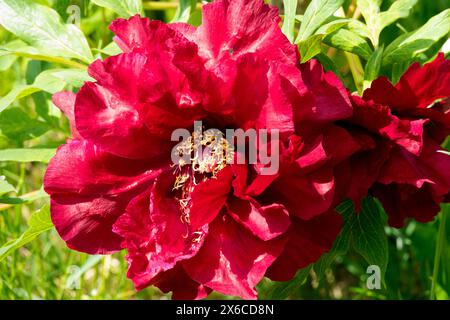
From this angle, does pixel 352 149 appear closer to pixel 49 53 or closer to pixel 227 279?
pixel 227 279

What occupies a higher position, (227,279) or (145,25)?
(145,25)

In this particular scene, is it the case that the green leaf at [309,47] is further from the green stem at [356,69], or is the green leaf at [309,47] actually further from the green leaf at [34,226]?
the green leaf at [34,226]

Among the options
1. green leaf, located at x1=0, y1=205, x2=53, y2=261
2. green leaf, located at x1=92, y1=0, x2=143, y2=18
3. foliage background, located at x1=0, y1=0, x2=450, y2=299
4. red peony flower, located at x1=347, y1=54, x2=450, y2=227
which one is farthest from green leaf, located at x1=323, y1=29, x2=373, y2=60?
green leaf, located at x1=0, y1=205, x2=53, y2=261

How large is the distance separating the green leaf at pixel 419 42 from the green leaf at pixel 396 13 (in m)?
0.04

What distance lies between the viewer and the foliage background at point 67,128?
2.31 ft

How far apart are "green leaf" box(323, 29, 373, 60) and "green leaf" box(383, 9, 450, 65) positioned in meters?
0.03

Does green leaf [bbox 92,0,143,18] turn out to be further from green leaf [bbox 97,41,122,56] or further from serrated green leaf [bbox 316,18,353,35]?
serrated green leaf [bbox 316,18,353,35]

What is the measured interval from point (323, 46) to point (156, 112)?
29 cm

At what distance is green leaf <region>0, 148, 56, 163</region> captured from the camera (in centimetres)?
76

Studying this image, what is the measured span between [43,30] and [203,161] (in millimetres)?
267

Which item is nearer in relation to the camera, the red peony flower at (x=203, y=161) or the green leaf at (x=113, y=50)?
the red peony flower at (x=203, y=161)

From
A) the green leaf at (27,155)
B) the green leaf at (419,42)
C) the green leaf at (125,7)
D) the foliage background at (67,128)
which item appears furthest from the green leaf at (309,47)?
the green leaf at (27,155)
